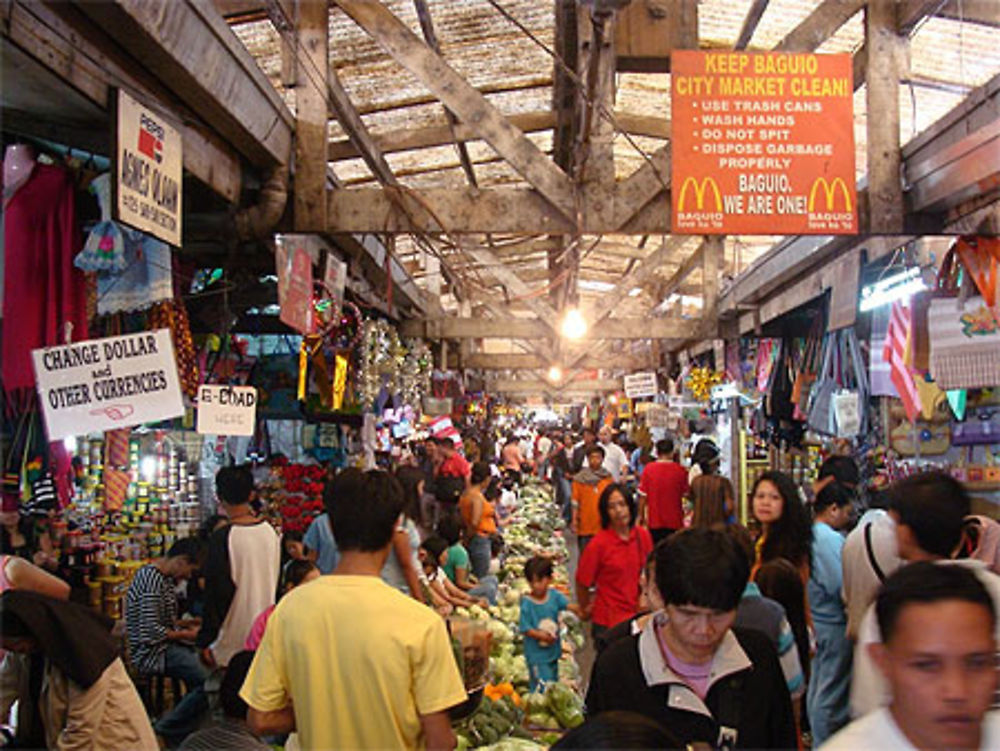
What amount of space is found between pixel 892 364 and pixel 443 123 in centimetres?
506

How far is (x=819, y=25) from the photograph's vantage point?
5062 mm

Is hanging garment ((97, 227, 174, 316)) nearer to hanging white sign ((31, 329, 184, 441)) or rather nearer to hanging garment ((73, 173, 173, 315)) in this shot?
hanging garment ((73, 173, 173, 315))

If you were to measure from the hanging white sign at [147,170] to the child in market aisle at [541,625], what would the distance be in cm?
306

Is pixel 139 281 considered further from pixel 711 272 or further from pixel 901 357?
pixel 711 272

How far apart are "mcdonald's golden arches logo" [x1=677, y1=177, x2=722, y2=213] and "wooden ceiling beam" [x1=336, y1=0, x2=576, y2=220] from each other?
0.85 m

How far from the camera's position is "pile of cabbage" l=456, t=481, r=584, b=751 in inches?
147

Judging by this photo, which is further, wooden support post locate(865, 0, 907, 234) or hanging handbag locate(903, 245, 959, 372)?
hanging handbag locate(903, 245, 959, 372)

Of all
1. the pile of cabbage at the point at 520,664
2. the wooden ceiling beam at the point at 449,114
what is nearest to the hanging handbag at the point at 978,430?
the pile of cabbage at the point at 520,664

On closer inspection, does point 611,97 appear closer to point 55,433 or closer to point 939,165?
point 939,165

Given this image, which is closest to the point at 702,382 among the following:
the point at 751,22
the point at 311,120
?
the point at 751,22

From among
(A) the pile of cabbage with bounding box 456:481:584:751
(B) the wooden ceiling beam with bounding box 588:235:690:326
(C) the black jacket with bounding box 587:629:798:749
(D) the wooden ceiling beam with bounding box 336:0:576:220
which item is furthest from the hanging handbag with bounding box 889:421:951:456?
(C) the black jacket with bounding box 587:629:798:749

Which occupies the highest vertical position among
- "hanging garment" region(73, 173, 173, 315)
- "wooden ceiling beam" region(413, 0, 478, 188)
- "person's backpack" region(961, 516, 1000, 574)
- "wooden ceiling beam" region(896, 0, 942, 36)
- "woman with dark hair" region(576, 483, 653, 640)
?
"wooden ceiling beam" region(413, 0, 478, 188)

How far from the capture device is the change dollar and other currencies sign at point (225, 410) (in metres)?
5.35

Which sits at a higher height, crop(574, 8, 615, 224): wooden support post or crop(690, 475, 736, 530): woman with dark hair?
crop(574, 8, 615, 224): wooden support post
